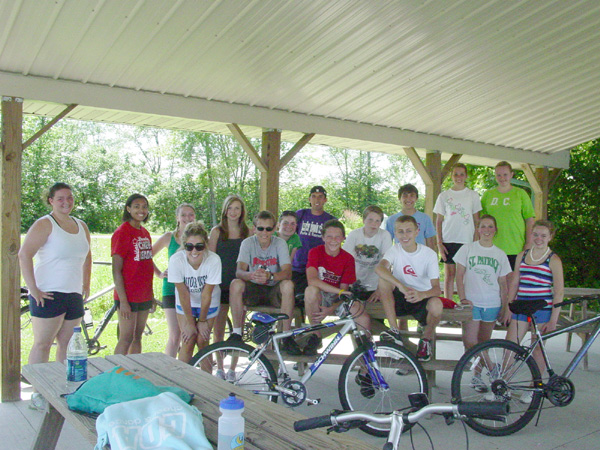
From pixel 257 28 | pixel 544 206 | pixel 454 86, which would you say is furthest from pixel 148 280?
pixel 544 206

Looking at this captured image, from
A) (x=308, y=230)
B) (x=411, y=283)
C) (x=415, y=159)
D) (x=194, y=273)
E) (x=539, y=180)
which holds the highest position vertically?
(x=415, y=159)

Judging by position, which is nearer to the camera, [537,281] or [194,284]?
[194,284]

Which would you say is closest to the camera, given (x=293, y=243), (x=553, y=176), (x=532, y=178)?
(x=293, y=243)

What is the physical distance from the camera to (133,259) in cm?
468

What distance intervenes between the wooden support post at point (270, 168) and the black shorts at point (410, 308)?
1.88 meters

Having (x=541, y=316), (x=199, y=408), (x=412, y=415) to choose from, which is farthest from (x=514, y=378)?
(x=412, y=415)

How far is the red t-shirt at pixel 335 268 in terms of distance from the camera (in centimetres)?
474

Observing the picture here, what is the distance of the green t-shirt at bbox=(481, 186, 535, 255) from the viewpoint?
575 centimetres

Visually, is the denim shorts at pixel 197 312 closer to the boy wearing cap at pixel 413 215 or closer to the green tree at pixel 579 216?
the boy wearing cap at pixel 413 215

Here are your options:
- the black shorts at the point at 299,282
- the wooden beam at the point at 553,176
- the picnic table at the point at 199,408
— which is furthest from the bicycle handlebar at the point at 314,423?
the wooden beam at the point at 553,176

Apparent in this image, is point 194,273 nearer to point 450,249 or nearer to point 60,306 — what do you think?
point 60,306

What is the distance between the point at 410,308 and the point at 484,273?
0.69 m

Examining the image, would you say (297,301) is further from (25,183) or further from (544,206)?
(25,183)

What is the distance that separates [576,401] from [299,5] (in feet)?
13.2
